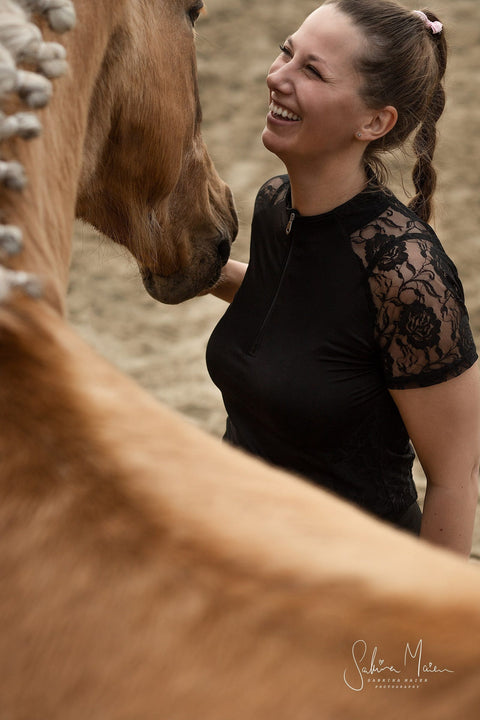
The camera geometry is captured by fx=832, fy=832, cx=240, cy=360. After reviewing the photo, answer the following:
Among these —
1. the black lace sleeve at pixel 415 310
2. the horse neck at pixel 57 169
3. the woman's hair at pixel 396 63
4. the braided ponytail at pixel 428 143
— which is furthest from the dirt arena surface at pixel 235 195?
the horse neck at pixel 57 169

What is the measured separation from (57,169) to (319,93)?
0.83m

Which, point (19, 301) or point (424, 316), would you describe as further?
point (424, 316)

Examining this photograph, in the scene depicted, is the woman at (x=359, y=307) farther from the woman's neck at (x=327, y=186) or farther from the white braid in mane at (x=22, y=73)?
the white braid in mane at (x=22, y=73)

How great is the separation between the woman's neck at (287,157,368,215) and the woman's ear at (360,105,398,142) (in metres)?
0.07

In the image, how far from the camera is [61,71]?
0.88 metres

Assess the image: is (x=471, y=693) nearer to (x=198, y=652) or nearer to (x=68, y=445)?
(x=198, y=652)

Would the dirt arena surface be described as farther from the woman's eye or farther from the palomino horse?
the palomino horse

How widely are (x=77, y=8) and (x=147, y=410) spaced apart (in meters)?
0.55

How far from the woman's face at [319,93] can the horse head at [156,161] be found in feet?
0.61

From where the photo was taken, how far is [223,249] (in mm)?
1798

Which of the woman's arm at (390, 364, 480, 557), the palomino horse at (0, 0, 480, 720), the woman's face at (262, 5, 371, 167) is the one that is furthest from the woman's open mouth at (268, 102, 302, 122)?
the palomino horse at (0, 0, 480, 720)

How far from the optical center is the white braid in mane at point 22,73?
75cm

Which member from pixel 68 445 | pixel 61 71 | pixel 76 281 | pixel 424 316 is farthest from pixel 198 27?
pixel 68 445

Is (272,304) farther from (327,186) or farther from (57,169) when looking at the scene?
(57,169)
